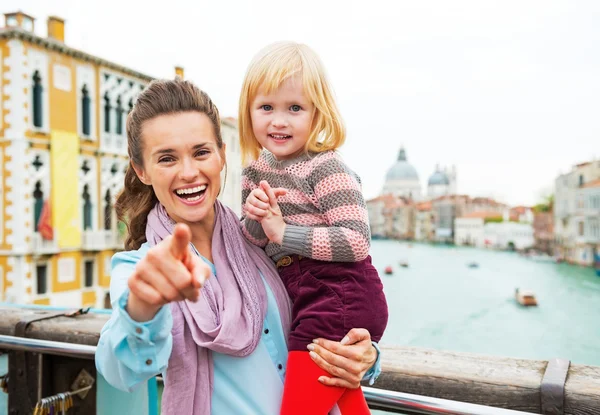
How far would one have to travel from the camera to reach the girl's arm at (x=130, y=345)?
74cm

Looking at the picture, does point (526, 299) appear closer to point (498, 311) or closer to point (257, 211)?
point (498, 311)

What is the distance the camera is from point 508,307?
99.3 ft

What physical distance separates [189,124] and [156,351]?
14.8 inches

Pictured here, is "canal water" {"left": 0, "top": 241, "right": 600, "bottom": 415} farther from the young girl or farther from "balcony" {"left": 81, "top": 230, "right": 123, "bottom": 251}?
the young girl

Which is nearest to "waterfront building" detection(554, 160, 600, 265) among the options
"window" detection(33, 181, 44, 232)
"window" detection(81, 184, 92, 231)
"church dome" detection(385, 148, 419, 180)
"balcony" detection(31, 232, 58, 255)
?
"window" detection(81, 184, 92, 231)

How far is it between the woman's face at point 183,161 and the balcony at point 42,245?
12.8 metres

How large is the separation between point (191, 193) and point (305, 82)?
29cm

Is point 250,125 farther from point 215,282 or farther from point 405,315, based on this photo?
point 405,315

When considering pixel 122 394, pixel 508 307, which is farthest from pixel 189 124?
pixel 508 307

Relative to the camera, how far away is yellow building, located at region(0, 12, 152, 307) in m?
12.0

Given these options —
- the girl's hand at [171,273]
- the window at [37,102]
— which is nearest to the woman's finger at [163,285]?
the girl's hand at [171,273]

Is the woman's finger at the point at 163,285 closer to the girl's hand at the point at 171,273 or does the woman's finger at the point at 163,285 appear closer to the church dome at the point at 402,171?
the girl's hand at the point at 171,273

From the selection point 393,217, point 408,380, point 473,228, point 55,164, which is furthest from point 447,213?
point 408,380

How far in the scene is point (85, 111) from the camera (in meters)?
13.2
